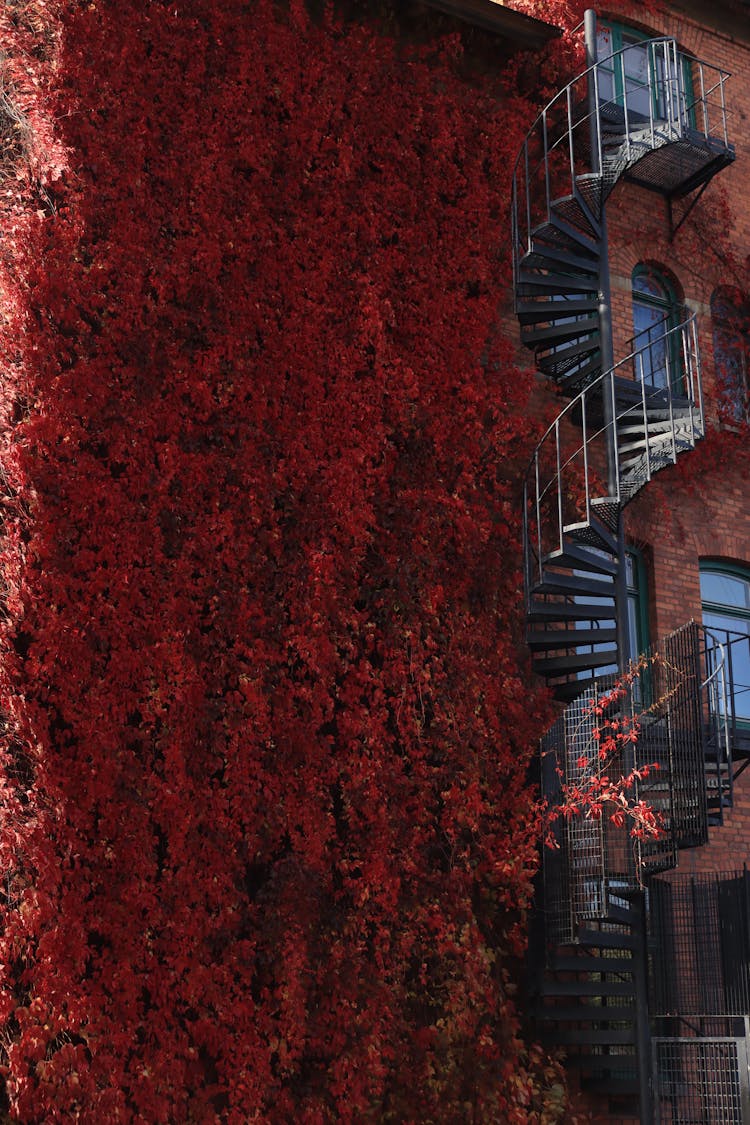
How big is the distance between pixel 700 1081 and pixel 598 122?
8.90 m

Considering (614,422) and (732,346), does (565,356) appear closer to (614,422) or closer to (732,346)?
(614,422)

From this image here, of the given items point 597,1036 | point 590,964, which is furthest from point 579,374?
point 597,1036

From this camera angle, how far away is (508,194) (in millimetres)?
13617

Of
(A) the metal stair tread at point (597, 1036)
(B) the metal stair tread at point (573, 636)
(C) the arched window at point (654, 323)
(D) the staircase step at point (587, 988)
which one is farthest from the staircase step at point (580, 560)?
(A) the metal stair tread at point (597, 1036)

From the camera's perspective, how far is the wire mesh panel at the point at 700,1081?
31.4 feet

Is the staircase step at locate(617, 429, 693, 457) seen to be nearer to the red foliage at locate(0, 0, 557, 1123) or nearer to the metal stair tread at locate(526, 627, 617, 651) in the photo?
the red foliage at locate(0, 0, 557, 1123)

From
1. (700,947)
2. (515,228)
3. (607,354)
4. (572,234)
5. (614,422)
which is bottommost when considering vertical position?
(700,947)

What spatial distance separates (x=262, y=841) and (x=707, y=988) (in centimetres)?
419

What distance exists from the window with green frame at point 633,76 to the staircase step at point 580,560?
20.5 feet

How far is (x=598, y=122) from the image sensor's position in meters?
12.6

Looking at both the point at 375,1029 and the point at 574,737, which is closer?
the point at 375,1029

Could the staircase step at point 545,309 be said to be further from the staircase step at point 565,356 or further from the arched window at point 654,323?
the arched window at point 654,323

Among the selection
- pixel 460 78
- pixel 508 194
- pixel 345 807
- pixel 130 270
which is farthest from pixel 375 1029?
pixel 460 78

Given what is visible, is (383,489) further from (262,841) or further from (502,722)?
(262,841)
